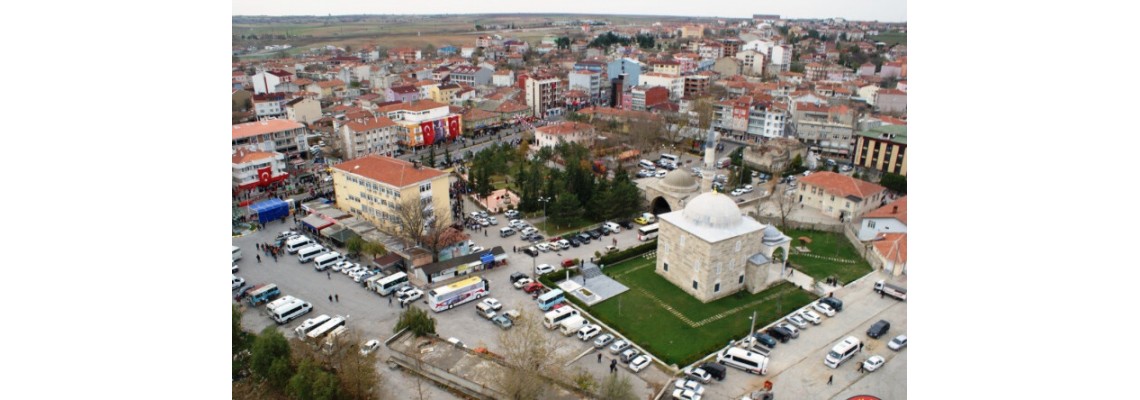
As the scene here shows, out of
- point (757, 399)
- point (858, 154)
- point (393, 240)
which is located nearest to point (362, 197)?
point (393, 240)

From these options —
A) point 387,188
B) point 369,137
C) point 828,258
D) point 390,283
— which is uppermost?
point 369,137

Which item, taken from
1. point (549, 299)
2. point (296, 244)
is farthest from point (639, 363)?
point (296, 244)

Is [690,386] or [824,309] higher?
[824,309]

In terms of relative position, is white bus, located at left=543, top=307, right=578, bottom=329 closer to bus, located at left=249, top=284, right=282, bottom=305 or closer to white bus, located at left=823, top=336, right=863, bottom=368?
white bus, located at left=823, top=336, right=863, bottom=368

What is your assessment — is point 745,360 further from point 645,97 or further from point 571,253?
point 645,97

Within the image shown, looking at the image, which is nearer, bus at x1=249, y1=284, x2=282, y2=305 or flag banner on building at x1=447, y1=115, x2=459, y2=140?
bus at x1=249, y1=284, x2=282, y2=305

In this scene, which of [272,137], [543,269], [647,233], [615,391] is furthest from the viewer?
[272,137]

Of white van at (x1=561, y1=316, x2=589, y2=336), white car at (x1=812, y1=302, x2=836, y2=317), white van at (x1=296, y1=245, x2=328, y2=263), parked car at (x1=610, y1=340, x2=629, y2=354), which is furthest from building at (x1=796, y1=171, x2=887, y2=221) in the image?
white van at (x1=296, y1=245, x2=328, y2=263)
